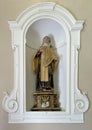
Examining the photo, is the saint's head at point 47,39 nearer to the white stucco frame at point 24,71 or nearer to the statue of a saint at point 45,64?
the statue of a saint at point 45,64

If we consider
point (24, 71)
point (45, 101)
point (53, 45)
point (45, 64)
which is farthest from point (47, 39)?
point (45, 101)

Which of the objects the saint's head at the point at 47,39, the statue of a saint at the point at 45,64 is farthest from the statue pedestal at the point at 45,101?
the saint's head at the point at 47,39

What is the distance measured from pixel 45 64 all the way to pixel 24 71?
0.30 metres

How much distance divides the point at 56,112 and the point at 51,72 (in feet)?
1.63

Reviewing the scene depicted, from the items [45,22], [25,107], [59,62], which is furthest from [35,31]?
[25,107]

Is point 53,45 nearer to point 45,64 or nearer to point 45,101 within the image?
point 45,64

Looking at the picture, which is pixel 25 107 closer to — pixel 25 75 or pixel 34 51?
pixel 25 75

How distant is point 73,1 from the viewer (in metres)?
3.62

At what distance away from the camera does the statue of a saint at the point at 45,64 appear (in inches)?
149

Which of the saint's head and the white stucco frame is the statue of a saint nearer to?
the saint's head

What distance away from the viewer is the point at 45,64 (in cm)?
379

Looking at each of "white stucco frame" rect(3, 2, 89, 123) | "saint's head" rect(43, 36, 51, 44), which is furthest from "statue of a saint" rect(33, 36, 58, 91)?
"white stucco frame" rect(3, 2, 89, 123)

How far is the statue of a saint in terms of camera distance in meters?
3.79

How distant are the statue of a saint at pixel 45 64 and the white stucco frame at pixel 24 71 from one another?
255mm
